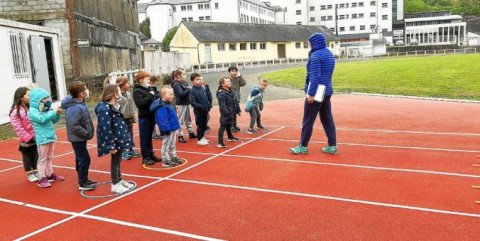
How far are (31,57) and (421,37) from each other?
74.5m

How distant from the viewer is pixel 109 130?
586 centimetres

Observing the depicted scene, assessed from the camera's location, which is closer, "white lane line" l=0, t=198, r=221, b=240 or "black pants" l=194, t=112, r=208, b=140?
"white lane line" l=0, t=198, r=221, b=240

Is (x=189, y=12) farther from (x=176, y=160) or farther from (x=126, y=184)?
(x=126, y=184)

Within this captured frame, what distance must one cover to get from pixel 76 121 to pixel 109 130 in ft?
2.01

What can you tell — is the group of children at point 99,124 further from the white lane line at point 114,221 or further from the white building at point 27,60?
the white building at point 27,60

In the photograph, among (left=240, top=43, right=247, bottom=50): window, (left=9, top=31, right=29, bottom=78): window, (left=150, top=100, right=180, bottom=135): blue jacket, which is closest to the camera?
(left=150, top=100, right=180, bottom=135): blue jacket

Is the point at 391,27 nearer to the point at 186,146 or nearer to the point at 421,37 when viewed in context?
the point at 421,37

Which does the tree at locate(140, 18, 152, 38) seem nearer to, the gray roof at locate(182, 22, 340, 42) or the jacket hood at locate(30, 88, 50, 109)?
the gray roof at locate(182, 22, 340, 42)

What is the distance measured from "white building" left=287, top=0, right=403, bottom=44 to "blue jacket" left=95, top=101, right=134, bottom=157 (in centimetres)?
7763

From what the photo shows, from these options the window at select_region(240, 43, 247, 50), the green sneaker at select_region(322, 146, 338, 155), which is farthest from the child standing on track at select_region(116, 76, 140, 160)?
the window at select_region(240, 43, 247, 50)

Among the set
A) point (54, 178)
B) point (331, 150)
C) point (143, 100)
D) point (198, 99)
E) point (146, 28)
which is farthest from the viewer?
point (146, 28)

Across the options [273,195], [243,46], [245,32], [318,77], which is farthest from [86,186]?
[245,32]

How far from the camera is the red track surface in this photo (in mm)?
4586

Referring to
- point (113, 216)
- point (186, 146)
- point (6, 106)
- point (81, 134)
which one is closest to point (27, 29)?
point (6, 106)
